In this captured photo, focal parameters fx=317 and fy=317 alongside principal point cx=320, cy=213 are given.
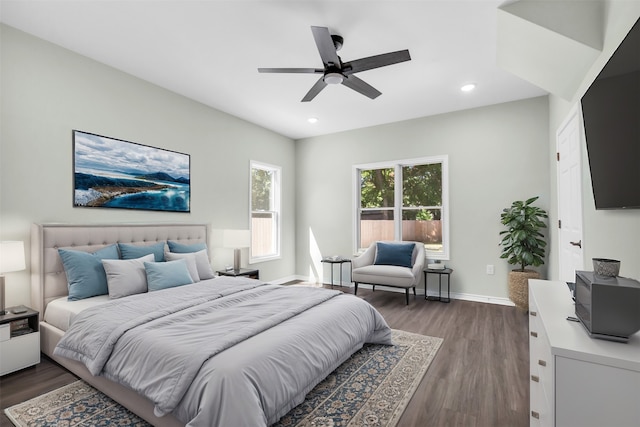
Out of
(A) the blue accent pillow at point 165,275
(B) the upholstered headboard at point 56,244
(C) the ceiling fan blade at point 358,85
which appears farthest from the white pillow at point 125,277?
(C) the ceiling fan blade at point 358,85

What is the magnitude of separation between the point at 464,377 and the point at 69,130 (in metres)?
4.22

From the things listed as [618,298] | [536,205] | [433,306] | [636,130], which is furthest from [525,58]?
[433,306]

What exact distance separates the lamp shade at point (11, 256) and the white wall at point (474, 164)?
4.34m

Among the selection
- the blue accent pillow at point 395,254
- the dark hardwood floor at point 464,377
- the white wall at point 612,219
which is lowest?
the dark hardwood floor at point 464,377

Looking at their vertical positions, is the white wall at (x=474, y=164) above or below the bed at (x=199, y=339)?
above

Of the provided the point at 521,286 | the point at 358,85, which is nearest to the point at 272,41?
the point at 358,85

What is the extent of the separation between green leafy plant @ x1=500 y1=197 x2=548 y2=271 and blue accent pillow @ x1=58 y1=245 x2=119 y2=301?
461 cm

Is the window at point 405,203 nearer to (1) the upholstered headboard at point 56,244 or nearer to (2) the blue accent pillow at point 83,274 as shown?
(1) the upholstered headboard at point 56,244

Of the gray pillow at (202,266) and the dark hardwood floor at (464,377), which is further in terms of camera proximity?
the gray pillow at (202,266)

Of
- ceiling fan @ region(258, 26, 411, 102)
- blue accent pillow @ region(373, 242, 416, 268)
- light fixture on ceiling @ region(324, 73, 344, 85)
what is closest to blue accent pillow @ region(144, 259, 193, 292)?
ceiling fan @ region(258, 26, 411, 102)

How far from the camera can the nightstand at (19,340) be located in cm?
244

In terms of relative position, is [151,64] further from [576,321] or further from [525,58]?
[576,321]

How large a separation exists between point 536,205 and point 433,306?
1953mm

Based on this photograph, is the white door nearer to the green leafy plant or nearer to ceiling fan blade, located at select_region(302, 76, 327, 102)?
the green leafy plant
